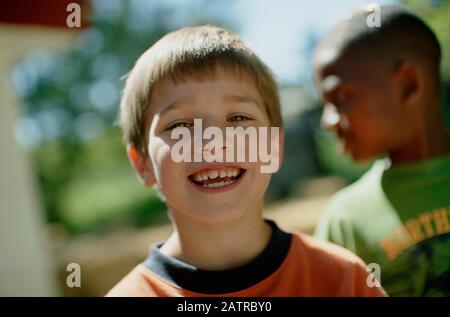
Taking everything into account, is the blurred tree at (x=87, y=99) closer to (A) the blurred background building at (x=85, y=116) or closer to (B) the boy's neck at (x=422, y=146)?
(A) the blurred background building at (x=85, y=116)

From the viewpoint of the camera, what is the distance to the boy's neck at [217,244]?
2.69 ft

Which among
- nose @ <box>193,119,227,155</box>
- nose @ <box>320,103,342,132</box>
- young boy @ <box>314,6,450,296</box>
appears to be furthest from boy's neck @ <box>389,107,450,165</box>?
Result: nose @ <box>193,119,227,155</box>

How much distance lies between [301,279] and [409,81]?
0.37 metres

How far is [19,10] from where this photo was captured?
136 cm

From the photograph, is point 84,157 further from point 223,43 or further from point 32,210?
point 223,43

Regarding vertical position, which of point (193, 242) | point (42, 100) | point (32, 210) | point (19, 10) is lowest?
point (32, 210)

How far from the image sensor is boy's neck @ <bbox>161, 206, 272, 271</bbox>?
0.82m

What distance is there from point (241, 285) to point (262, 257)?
0.15ft

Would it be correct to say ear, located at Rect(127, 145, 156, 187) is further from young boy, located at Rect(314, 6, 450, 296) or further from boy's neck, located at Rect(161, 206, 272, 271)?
young boy, located at Rect(314, 6, 450, 296)

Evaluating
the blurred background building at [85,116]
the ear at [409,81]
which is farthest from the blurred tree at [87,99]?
the ear at [409,81]

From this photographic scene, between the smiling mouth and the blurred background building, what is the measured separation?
7.4 inches

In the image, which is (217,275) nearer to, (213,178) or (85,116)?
(213,178)

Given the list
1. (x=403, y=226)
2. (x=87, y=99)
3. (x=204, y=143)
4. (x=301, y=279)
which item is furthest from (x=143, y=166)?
(x=87, y=99)
